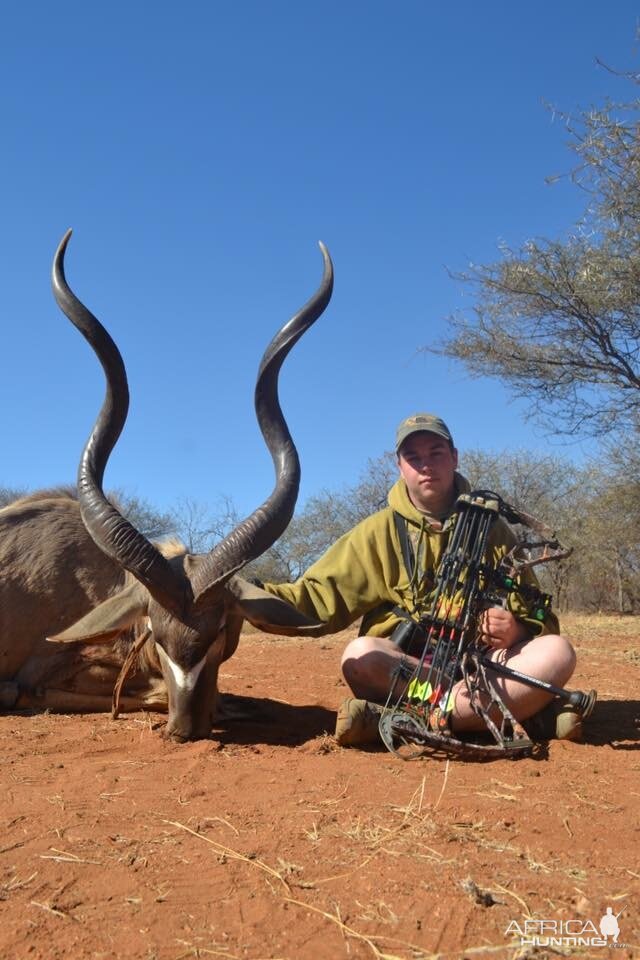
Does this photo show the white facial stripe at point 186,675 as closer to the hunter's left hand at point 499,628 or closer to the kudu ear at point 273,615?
the kudu ear at point 273,615

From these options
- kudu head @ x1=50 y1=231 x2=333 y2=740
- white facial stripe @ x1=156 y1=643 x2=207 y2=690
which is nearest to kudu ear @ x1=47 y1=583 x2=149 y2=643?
kudu head @ x1=50 y1=231 x2=333 y2=740

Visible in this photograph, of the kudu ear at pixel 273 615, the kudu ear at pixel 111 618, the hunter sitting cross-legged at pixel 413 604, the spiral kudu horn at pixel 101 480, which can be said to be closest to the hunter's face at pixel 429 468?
the hunter sitting cross-legged at pixel 413 604

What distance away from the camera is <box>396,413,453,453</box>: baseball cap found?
13.6 feet

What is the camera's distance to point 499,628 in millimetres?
3879

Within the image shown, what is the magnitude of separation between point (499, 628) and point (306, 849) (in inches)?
69.6

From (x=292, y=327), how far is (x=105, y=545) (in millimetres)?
1600

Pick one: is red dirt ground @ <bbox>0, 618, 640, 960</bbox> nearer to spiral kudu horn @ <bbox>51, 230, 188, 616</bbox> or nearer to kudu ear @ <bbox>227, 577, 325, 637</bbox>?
kudu ear @ <bbox>227, 577, 325, 637</bbox>

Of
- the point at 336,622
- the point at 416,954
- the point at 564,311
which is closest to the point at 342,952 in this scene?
the point at 416,954

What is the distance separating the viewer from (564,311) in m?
11.2

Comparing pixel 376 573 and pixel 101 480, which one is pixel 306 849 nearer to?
pixel 376 573

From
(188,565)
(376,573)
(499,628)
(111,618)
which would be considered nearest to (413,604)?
(376,573)

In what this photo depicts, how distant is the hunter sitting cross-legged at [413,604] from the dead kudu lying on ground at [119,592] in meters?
0.30

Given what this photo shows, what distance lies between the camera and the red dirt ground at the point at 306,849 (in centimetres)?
187

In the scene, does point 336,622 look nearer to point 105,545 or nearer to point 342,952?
point 105,545
